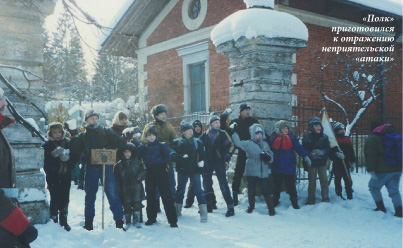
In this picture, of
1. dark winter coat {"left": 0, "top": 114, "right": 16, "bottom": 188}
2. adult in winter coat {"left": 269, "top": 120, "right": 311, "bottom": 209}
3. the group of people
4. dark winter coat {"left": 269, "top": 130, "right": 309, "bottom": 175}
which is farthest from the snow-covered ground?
dark winter coat {"left": 0, "top": 114, "right": 16, "bottom": 188}

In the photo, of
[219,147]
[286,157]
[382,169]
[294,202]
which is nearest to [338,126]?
[382,169]

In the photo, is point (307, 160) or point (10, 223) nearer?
point (10, 223)

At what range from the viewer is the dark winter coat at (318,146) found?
689 centimetres

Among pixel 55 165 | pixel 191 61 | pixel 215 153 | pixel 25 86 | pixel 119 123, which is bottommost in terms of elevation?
pixel 55 165

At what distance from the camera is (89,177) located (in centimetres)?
546

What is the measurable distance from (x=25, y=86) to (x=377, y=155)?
217 inches

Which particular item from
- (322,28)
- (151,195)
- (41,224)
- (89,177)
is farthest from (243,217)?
(322,28)

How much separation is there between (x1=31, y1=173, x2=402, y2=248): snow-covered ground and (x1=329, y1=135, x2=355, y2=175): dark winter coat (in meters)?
0.49

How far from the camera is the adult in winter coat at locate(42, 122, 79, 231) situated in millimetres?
5488

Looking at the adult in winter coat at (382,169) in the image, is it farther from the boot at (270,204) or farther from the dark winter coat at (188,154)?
the dark winter coat at (188,154)

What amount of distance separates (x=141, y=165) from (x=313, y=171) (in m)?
3.09

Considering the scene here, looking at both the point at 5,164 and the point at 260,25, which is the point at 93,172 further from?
the point at 260,25

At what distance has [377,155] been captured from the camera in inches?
249

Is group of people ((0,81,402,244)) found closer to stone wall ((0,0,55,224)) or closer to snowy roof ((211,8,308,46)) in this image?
stone wall ((0,0,55,224))
